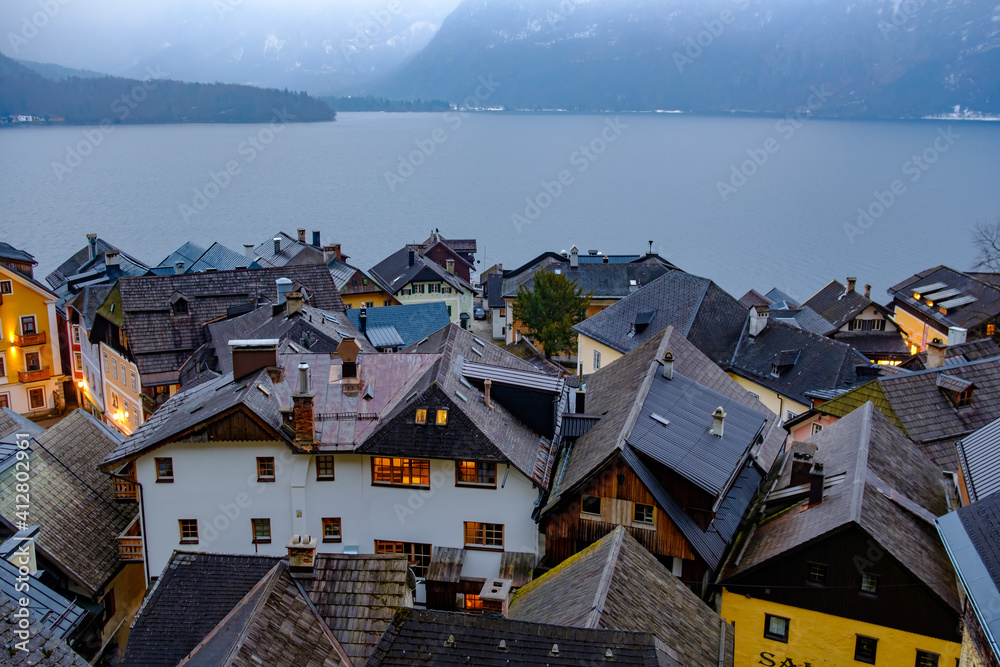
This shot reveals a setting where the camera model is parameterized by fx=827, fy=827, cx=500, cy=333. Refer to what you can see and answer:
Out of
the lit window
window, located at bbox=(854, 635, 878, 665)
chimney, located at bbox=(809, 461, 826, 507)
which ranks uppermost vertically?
chimney, located at bbox=(809, 461, 826, 507)

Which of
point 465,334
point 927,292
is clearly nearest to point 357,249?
point 927,292

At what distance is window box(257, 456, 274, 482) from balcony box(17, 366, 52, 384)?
34.6 m

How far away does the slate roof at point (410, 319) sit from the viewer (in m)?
56.1

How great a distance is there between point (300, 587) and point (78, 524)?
501 inches

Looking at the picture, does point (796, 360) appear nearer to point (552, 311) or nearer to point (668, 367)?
point (668, 367)

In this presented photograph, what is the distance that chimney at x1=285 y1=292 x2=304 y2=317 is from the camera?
140 feet

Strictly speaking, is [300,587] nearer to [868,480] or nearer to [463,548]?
[463,548]

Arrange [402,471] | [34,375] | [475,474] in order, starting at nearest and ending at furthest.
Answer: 1. [475,474]
2. [402,471]
3. [34,375]

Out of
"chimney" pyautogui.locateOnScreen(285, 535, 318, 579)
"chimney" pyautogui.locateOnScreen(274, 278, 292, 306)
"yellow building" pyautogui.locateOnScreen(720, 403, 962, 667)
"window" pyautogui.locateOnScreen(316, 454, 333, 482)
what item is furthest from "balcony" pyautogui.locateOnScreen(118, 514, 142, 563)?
"chimney" pyautogui.locateOnScreen(274, 278, 292, 306)

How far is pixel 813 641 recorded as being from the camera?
77.3ft

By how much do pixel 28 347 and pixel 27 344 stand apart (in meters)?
0.39

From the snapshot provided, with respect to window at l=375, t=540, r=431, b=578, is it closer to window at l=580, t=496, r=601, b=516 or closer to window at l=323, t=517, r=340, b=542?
window at l=323, t=517, r=340, b=542

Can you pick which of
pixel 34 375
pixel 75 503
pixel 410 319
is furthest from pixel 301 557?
pixel 34 375

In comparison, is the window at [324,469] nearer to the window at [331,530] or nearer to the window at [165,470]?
the window at [331,530]
